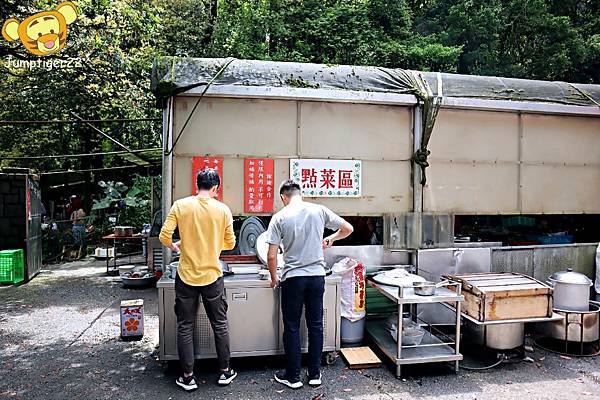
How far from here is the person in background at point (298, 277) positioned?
3.99 m

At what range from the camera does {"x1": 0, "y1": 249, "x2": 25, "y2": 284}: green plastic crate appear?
27.1 feet

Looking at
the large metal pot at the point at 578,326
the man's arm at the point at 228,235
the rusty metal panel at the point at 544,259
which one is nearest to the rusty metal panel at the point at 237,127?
A: the man's arm at the point at 228,235

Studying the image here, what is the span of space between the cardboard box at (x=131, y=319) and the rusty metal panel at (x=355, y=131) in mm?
2830

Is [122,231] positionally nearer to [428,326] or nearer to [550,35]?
[428,326]

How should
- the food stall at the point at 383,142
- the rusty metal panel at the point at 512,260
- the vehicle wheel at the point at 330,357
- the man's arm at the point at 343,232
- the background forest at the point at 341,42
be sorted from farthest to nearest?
the background forest at the point at 341,42 → the rusty metal panel at the point at 512,260 → the food stall at the point at 383,142 → the vehicle wheel at the point at 330,357 → the man's arm at the point at 343,232

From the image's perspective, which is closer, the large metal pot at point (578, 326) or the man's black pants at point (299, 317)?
the man's black pants at point (299, 317)

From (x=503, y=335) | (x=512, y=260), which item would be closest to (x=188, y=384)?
(x=503, y=335)

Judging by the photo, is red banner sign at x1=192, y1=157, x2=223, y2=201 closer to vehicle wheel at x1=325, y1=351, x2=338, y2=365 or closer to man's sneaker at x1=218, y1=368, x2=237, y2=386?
man's sneaker at x1=218, y1=368, x2=237, y2=386

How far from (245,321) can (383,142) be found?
2862mm

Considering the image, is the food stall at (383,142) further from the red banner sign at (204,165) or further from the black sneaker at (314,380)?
the black sneaker at (314,380)

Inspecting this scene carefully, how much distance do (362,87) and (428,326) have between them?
3.16 m

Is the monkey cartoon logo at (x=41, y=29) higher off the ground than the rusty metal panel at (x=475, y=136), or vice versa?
the monkey cartoon logo at (x=41, y=29)

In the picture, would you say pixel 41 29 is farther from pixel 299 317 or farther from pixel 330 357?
pixel 330 357

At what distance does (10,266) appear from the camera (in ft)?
27.2
